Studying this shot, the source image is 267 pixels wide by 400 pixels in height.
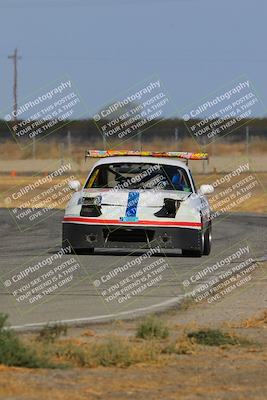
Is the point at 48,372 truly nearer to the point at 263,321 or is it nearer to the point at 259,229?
the point at 263,321

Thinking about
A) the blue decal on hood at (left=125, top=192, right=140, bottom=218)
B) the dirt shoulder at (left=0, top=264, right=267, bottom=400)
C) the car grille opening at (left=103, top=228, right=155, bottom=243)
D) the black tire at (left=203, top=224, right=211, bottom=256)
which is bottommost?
the black tire at (left=203, top=224, right=211, bottom=256)

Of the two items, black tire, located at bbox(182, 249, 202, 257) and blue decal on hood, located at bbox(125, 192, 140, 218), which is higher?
blue decal on hood, located at bbox(125, 192, 140, 218)

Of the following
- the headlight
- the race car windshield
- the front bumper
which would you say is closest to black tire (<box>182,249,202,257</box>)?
the front bumper

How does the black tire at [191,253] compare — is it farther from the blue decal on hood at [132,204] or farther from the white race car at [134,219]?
the blue decal on hood at [132,204]

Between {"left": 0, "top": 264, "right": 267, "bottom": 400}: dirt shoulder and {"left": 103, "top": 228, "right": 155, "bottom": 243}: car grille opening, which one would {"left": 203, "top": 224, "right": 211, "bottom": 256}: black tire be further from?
{"left": 0, "top": 264, "right": 267, "bottom": 400}: dirt shoulder

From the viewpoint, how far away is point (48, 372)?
982cm

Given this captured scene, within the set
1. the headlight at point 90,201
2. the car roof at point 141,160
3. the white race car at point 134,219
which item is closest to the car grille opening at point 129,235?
the white race car at point 134,219

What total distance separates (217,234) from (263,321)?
15.5 metres

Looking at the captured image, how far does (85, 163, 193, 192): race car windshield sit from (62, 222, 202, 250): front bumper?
3.20 feet

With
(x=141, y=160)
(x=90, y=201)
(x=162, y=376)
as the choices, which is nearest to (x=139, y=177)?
(x=141, y=160)

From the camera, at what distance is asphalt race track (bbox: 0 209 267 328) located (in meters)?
14.1

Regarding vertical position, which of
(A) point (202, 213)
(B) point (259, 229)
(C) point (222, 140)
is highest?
(A) point (202, 213)

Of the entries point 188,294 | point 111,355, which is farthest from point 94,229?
point 111,355

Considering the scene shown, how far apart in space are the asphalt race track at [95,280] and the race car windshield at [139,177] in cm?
113
